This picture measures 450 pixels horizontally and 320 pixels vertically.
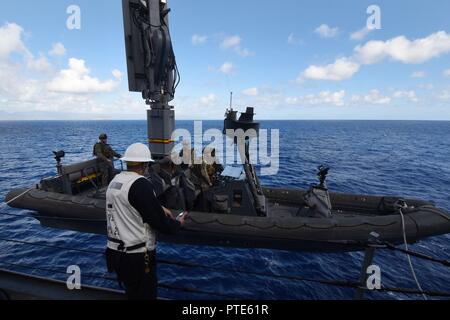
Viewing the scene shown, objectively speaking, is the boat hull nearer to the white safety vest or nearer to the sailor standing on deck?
the sailor standing on deck

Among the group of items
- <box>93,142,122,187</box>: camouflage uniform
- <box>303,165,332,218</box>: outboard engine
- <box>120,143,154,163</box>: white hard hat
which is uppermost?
<box>120,143,154,163</box>: white hard hat

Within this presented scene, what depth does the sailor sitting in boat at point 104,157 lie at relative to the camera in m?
8.48

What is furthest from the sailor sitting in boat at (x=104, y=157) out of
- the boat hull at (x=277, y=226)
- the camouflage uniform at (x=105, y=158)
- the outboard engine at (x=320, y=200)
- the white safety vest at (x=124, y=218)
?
the white safety vest at (x=124, y=218)

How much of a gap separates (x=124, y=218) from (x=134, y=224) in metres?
0.10

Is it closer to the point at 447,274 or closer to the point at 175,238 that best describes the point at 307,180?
the point at 447,274

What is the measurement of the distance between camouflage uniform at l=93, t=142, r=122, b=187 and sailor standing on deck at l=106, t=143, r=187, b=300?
683cm

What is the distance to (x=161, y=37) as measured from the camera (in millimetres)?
7840

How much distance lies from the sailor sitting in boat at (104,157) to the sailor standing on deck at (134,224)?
22.4 ft

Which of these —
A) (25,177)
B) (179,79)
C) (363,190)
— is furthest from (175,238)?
(25,177)

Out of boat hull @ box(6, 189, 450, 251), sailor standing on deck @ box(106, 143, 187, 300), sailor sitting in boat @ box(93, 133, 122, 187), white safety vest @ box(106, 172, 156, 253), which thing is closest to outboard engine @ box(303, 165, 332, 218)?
boat hull @ box(6, 189, 450, 251)

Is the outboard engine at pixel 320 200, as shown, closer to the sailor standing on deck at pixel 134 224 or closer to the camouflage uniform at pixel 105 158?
the sailor standing on deck at pixel 134 224

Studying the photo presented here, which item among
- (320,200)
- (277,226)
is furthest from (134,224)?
(320,200)

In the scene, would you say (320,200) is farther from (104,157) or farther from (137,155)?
(104,157)

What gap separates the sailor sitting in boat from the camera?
848 cm
